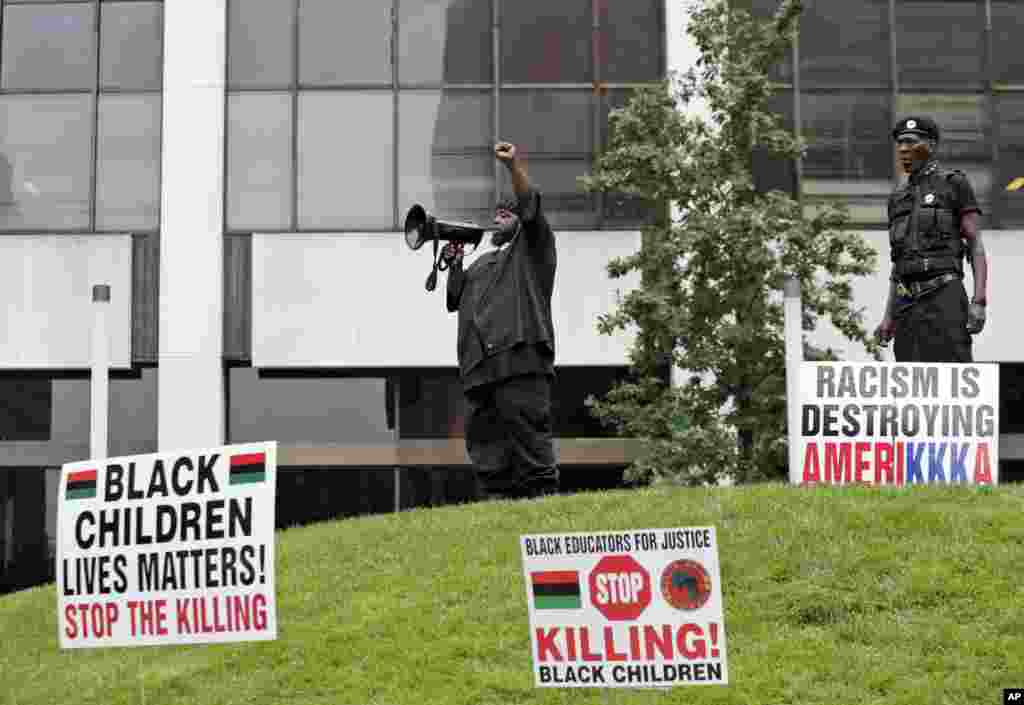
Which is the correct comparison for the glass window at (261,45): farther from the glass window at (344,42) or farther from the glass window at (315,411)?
the glass window at (315,411)

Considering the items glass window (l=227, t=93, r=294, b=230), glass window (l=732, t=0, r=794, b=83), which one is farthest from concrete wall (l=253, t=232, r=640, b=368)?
glass window (l=732, t=0, r=794, b=83)

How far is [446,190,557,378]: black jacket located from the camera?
420 inches

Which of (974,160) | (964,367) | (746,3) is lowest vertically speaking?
(964,367)

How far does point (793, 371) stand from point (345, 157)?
45.5 ft

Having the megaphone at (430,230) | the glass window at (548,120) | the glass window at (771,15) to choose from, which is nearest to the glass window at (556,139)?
the glass window at (548,120)

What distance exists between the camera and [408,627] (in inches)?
351

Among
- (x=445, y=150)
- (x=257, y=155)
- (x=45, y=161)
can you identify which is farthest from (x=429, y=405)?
(x=45, y=161)

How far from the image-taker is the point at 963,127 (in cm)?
2459

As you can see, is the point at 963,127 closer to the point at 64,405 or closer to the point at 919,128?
the point at 64,405

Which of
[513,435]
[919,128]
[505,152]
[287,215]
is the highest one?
[287,215]

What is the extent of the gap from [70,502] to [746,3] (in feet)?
57.6

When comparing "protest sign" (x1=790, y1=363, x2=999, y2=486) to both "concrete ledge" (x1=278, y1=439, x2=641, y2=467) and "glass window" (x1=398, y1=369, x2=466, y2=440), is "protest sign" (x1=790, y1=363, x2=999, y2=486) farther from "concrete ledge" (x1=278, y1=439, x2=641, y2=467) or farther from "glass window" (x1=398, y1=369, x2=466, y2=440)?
"glass window" (x1=398, y1=369, x2=466, y2=440)

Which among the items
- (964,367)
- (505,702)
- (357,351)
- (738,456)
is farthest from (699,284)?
(505,702)

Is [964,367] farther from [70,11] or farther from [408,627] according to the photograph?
[70,11]
